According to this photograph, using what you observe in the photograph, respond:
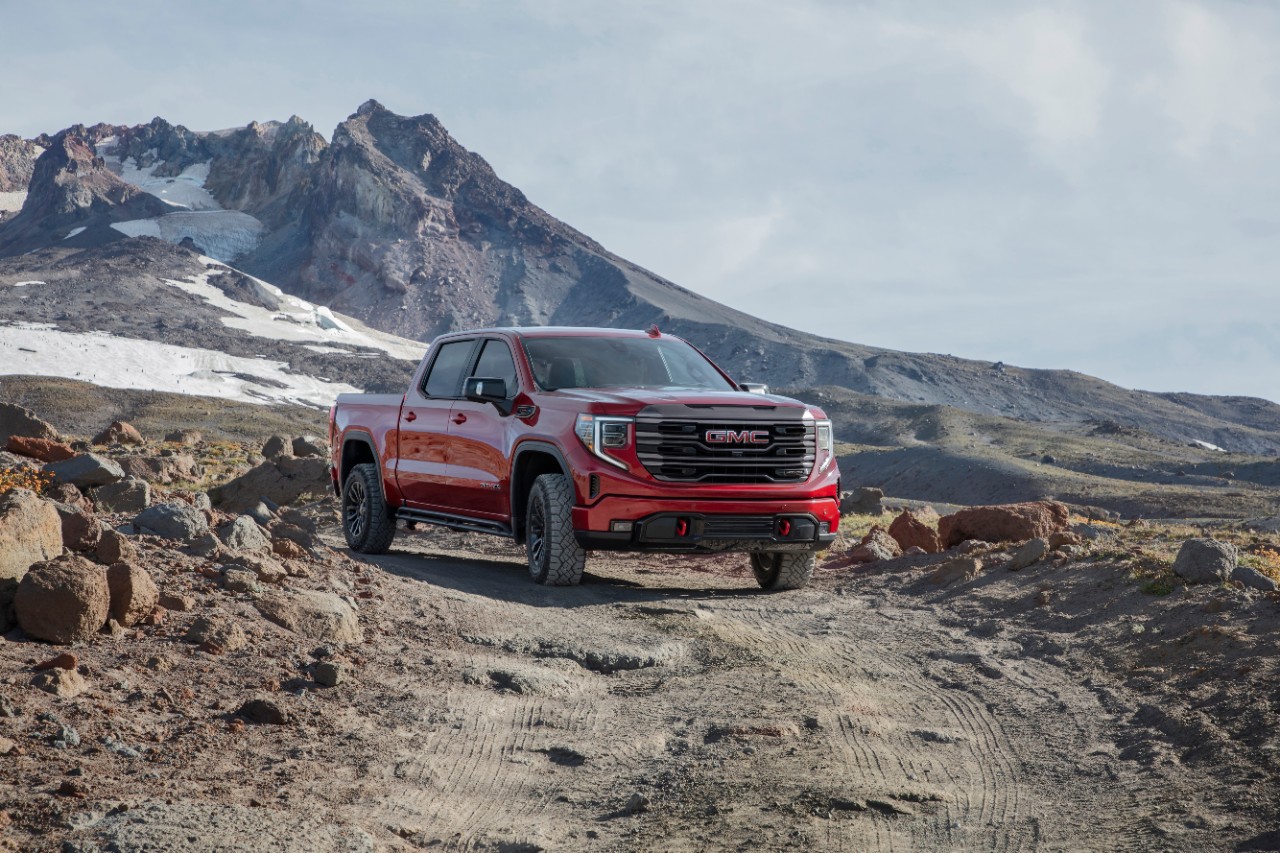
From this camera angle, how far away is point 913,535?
14766 millimetres

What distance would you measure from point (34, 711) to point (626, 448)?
5002 mm

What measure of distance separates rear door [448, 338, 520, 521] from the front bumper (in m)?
1.06

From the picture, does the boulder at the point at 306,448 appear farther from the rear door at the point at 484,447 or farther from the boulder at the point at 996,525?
the rear door at the point at 484,447

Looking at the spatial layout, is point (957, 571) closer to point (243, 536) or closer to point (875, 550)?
point (875, 550)

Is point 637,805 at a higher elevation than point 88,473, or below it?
below

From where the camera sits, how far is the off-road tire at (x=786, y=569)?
10945 mm

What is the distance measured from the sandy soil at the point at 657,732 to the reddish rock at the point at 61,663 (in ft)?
0.32

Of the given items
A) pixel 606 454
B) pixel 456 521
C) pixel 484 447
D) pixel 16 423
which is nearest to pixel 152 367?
pixel 16 423

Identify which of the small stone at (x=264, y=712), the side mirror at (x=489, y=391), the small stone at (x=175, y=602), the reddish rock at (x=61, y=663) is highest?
the side mirror at (x=489, y=391)

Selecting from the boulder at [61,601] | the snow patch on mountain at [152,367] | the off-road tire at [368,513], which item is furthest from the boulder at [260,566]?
the snow patch on mountain at [152,367]

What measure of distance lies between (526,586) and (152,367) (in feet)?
334

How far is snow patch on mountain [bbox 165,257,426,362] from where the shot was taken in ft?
440

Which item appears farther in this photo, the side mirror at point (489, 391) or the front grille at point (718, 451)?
the side mirror at point (489, 391)

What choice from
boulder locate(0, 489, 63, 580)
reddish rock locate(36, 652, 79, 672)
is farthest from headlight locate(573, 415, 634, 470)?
reddish rock locate(36, 652, 79, 672)
